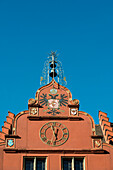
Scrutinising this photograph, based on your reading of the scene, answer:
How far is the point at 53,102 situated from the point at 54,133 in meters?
2.28

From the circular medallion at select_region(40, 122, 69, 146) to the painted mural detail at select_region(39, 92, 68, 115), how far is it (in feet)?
3.08

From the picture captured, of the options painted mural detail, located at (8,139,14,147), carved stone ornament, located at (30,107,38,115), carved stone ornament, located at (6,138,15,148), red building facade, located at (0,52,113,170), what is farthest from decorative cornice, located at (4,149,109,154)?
carved stone ornament, located at (30,107,38,115)

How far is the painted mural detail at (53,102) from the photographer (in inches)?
1264

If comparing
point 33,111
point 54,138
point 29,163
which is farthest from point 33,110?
point 29,163

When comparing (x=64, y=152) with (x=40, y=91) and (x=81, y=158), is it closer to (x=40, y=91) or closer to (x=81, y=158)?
(x=81, y=158)

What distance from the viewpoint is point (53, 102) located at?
32.4 m

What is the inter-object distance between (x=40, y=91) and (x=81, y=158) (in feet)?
17.4

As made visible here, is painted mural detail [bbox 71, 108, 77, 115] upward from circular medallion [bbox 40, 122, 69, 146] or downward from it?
upward

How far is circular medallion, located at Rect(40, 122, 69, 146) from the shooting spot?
3081 cm

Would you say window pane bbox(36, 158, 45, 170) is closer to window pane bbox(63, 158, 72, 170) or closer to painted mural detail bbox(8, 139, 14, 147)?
window pane bbox(63, 158, 72, 170)

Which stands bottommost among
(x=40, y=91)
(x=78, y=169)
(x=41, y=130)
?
(x=78, y=169)

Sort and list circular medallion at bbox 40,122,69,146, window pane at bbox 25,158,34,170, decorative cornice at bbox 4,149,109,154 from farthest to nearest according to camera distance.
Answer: circular medallion at bbox 40,122,69,146, decorative cornice at bbox 4,149,109,154, window pane at bbox 25,158,34,170

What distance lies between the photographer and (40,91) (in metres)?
32.9

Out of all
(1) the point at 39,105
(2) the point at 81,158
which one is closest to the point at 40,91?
(1) the point at 39,105
